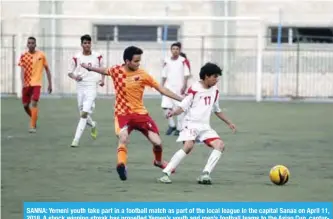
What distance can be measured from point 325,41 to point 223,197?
89.0 ft

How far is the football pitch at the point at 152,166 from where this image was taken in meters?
11.9

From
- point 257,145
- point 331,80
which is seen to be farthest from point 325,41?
point 257,145

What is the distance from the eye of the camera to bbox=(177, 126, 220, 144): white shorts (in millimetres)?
13141

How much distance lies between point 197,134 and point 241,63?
24930mm

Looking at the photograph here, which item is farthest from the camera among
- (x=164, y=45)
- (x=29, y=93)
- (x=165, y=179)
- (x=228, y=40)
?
(x=164, y=45)

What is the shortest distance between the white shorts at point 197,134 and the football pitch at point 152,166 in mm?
579

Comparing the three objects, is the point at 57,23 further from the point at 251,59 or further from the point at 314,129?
the point at 314,129

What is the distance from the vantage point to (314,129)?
22516 millimetres

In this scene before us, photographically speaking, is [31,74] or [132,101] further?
[31,74]

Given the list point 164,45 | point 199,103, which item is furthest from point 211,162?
point 164,45

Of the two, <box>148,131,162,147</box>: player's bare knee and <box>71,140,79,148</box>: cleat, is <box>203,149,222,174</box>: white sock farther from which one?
<box>71,140,79,148</box>: cleat

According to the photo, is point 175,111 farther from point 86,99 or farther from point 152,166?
point 86,99

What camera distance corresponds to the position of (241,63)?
124ft

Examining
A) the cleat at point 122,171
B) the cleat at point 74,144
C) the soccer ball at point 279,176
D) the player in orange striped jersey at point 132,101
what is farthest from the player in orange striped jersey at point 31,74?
the soccer ball at point 279,176
